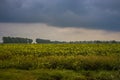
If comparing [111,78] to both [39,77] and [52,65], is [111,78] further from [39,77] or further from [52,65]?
[52,65]

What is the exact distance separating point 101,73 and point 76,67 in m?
4.03

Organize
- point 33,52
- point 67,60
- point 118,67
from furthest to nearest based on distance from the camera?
point 33,52, point 67,60, point 118,67

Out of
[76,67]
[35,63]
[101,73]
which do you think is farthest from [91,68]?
[35,63]

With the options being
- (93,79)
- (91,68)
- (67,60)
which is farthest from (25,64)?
(93,79)

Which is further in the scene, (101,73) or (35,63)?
(35,63)

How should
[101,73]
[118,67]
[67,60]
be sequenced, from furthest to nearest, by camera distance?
[67,60] < [118,67] < [101,73]

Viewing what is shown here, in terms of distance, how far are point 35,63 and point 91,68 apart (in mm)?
5991

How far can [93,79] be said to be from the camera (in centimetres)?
2738

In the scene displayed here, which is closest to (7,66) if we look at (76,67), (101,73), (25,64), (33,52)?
(25,64)

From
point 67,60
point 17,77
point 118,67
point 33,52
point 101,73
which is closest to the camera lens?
point 17,77

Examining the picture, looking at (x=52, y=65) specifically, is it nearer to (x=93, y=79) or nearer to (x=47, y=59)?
(x=47, y=59)

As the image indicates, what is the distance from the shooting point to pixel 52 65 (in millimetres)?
34219

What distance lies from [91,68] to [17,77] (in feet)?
32.6

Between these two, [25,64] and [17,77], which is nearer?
[17,77]
